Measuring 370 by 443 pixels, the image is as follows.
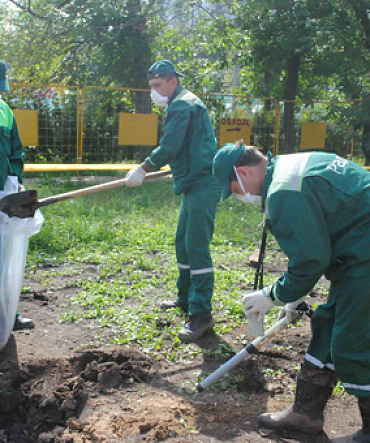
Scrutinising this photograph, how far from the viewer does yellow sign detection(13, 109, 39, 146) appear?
35.6 ft

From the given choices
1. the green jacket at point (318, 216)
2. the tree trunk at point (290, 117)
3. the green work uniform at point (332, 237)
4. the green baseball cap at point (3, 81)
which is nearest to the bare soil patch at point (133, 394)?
the green work uniform at point (332, 237)

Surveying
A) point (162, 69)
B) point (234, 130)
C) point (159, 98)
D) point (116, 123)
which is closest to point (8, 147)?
point (159, 98)

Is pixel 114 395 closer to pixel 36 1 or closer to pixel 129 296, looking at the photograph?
pixel 129 296

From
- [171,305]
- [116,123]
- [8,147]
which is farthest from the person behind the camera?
[116,123]

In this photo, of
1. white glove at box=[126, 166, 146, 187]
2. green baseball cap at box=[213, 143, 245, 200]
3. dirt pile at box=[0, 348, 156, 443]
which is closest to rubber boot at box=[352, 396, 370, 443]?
green baseball cap at box=[213, 143, 245, 200]

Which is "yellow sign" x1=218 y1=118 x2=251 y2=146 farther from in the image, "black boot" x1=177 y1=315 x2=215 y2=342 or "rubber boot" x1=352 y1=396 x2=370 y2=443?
"rubber boot" x1=352 y1=396 x2=370 y2=443

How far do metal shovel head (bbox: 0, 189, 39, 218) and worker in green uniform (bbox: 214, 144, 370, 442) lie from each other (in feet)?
5.36

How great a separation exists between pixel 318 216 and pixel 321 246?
135mm

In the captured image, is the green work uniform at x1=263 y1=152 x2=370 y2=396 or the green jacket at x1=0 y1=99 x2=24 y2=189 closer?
the green work uniform at x1=263 y1=152 x2=370 y2=396

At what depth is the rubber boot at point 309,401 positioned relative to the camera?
262 cm

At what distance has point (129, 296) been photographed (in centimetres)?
467

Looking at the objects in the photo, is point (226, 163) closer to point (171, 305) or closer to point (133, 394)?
point (133, 394)

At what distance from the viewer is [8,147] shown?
3785 millimetres

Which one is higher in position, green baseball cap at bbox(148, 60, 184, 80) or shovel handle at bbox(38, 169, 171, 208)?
green baseball cap at bbox(148, 60, 184, 80)
